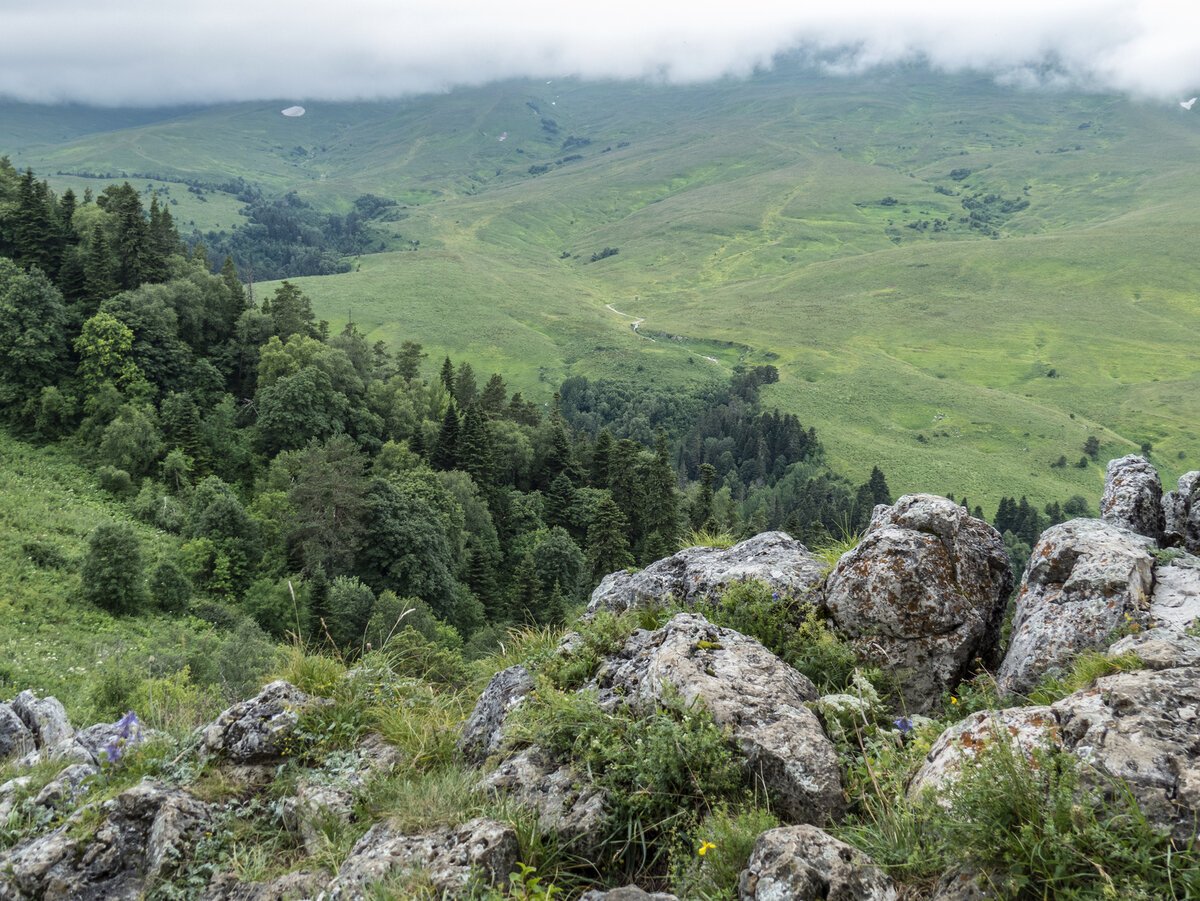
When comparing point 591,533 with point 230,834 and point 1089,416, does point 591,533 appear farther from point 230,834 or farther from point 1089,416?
point 1089,416

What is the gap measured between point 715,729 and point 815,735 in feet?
3.55

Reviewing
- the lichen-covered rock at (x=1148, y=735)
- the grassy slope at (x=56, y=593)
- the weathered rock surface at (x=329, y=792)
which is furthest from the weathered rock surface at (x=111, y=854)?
the grassy slope at (x=56, y=593)

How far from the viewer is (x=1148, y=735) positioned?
6.14 meters

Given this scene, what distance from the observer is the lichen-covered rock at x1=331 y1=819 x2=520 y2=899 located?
6430 mm

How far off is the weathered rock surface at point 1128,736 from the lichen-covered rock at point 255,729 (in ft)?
21.9

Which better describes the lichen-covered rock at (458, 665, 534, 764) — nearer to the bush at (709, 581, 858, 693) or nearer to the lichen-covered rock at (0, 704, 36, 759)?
the bush at (709, 581, 858, 693)

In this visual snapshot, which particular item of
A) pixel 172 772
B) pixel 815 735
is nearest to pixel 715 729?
pixel 815 735

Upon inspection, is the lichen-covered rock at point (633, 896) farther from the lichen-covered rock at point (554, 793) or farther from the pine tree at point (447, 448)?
the pine tree at point (447, 448)

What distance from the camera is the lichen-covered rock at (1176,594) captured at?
8695 mm

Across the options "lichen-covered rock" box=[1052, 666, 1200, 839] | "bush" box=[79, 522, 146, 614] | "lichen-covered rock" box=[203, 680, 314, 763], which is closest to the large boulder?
"lichen-covered rock" box=[1052, 666, 1200, 839]

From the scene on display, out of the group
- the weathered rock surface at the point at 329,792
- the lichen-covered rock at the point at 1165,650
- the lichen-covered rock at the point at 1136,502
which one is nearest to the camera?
the lichen-covered rock at the point at 1165,650

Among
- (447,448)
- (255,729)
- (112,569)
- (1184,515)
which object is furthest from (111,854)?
(447,448)

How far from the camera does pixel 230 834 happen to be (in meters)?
7.62

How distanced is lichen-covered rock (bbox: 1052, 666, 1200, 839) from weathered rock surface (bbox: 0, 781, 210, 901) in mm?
8024
